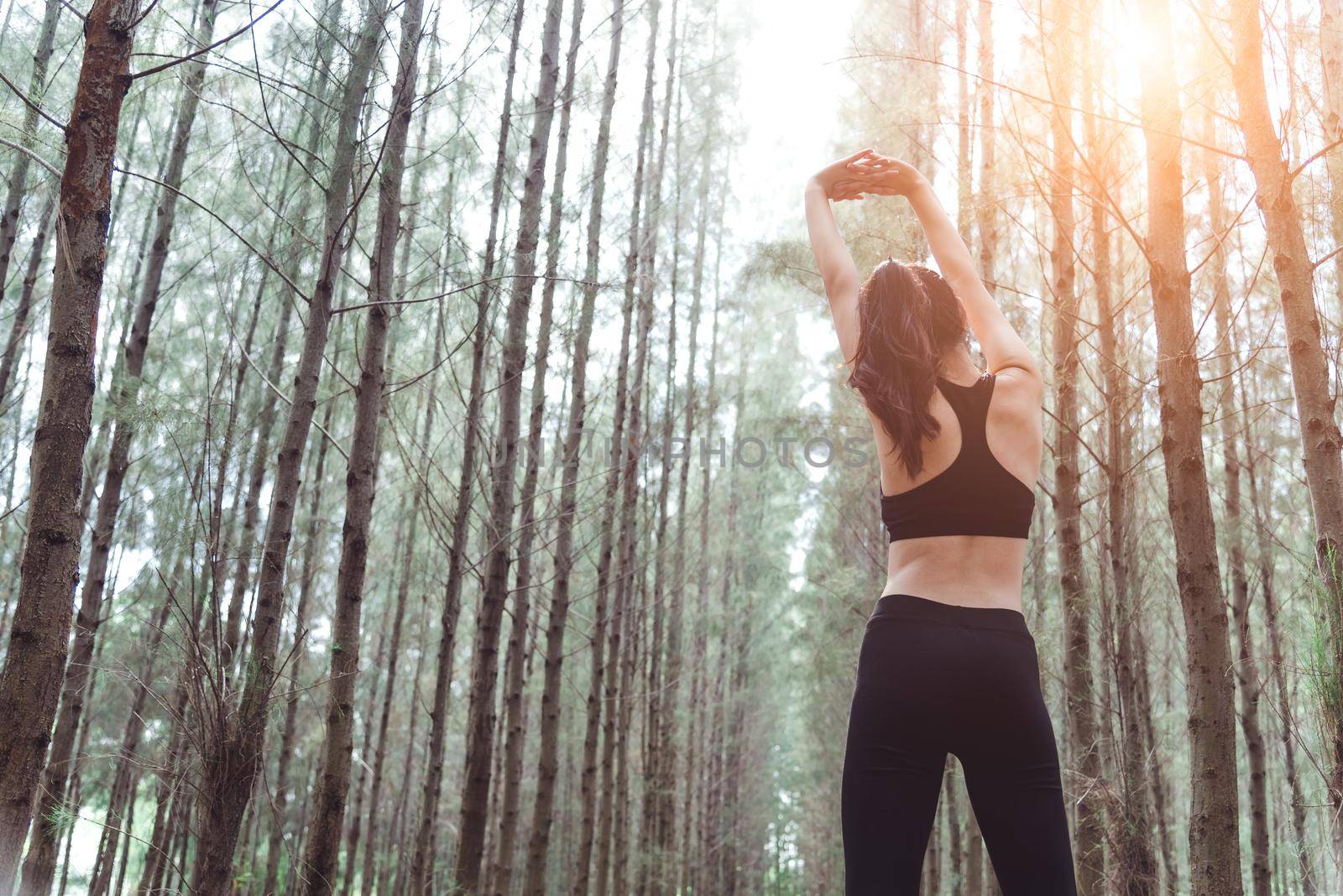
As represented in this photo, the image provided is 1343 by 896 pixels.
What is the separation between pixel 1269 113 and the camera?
11.0ft

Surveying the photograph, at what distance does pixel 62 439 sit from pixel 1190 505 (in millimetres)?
3202

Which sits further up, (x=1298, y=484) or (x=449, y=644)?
(x=1298, y=484)

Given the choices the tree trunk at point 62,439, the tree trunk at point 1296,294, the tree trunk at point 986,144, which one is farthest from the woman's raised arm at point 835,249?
the tree trunk at point 986,144

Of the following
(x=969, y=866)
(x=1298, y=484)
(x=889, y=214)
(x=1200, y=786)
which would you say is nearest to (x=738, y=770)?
(x=969, y=866)

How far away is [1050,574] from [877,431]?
28.2 ft

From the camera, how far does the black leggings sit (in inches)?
49.0

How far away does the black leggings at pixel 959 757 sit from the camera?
125 centimetres

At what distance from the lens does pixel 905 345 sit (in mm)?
1458

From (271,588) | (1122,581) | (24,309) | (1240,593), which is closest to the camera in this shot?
(271,588)

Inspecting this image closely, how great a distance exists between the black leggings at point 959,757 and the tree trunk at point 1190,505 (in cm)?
175

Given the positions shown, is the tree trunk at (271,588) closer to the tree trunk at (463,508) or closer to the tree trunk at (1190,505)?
the tree trunk at (463,508)

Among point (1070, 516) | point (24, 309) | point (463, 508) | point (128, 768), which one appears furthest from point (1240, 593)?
point (128, 768)

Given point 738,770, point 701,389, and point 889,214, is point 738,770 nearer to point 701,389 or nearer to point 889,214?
point 701,389

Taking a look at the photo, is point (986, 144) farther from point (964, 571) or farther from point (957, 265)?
point (964, 571)
